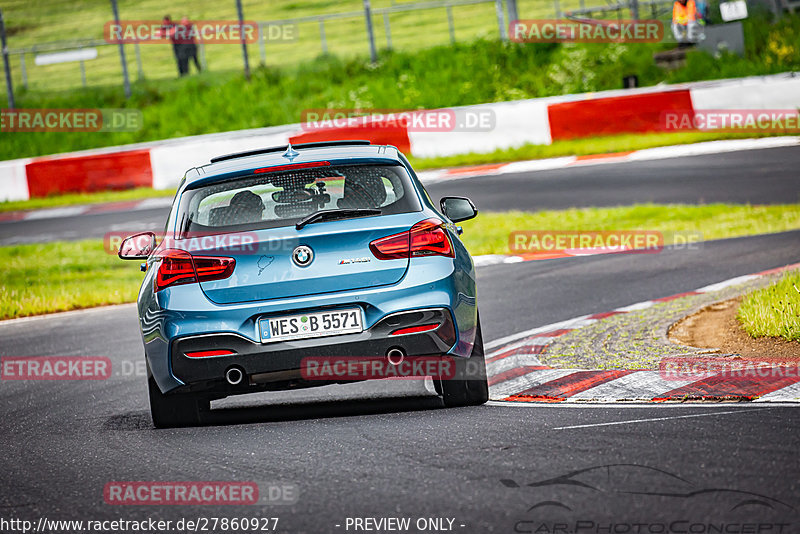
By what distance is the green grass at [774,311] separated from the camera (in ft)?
27.4

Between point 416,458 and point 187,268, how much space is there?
5.83 ft

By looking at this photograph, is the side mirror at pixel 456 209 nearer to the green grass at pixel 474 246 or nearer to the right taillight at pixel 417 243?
the right taillight at pixel 417 243

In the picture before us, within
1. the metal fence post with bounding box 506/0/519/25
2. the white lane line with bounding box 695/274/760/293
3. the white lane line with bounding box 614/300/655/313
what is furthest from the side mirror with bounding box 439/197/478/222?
the metal fence post with bounding box 506/0/519/25

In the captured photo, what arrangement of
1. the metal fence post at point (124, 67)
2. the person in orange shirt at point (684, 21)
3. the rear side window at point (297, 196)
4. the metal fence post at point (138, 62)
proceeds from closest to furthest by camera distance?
the rear side window at point (297, 196)
the person in orange shirt at point (684, 21)
the metal fence post at point (124, 67)
the metal fence post at point (138, 62)

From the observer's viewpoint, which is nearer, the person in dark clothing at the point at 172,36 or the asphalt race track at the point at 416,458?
the asphalt race track at the point at 416,458

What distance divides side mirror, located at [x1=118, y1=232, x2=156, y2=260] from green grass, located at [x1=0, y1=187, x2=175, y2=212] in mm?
15812

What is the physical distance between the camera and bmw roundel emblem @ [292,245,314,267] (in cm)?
673

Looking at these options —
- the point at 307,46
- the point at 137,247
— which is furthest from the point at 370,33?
the point at 137,247

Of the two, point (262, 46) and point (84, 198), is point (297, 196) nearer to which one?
point (84, 198)

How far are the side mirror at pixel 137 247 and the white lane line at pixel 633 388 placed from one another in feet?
8.91

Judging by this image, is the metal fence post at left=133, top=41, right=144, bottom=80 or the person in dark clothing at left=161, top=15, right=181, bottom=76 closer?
the metal fence post at left=133, top=41, right=144, bottom=80

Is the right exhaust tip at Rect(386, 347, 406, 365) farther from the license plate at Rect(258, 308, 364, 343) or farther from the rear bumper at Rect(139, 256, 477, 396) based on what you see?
the license plate at Rect(258, 308, 364, 343)

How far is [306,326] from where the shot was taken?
264 inches

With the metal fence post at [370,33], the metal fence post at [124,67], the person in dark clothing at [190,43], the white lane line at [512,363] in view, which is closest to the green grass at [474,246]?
the white lane line at [512,363]
